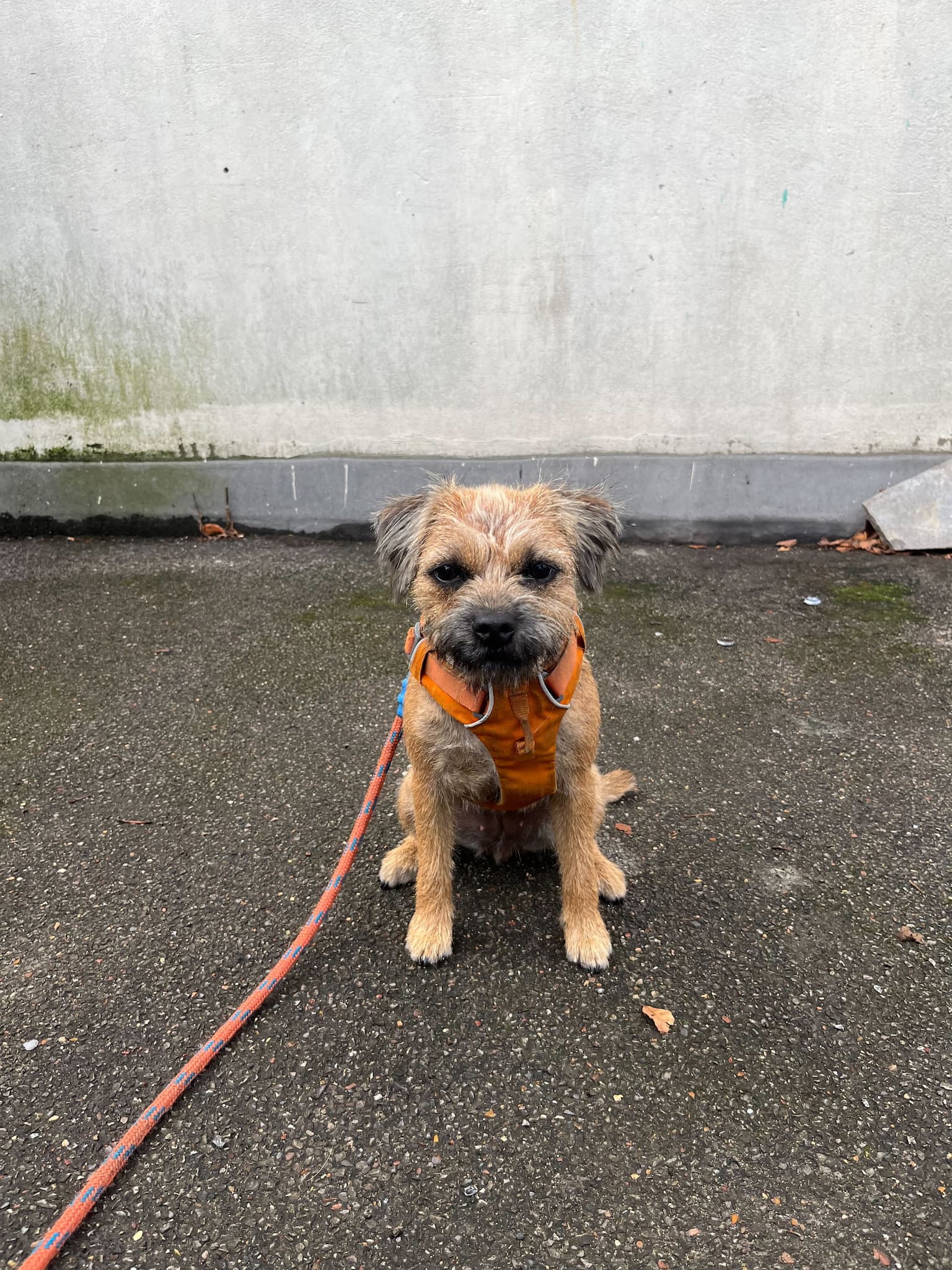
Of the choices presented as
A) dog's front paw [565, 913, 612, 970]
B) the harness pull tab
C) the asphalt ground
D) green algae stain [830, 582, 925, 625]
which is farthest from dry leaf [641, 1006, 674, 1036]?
green algae stain [830, 582, 925, 625]

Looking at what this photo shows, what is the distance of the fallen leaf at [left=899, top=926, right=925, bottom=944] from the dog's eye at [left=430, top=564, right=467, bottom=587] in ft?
6.72

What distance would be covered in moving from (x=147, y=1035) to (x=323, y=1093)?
62 centimetres

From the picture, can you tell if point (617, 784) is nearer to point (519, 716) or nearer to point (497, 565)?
point (519, 716)

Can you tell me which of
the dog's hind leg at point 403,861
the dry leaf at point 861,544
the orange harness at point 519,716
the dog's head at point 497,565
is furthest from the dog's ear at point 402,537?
the dry leaf at point 861,544

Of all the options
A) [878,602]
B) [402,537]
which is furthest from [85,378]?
[878,602]

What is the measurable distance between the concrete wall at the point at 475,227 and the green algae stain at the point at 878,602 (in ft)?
5.07

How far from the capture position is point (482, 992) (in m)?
2.57

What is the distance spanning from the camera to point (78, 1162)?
2041mm

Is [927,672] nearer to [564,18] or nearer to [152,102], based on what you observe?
[564,18]

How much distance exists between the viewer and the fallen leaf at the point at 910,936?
9.11 ft

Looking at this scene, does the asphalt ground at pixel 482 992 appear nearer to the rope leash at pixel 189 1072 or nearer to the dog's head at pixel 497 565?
the rope leash at pixel 189 1072

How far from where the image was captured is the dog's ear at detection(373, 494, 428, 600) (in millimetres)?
2703

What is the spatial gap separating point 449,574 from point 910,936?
2.11 m

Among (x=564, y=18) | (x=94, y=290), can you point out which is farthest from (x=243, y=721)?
(x=564, y=18)
